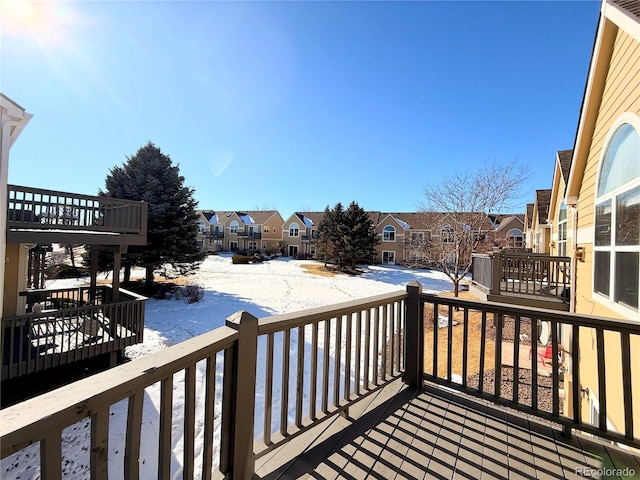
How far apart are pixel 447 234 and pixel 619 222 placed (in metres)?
11.5

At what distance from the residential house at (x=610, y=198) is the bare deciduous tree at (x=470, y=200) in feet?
27.0

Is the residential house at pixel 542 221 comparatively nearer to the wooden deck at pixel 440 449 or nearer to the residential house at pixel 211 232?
the wooden deck at pixel 440 449

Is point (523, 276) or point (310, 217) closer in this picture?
point (523, 276)

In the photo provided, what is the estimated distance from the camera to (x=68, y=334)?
20.4 feet

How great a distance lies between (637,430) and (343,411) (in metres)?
3.72

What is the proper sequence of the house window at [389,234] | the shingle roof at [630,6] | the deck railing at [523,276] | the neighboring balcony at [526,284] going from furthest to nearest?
the house window at [389,234]
the deck railing at [523,276]
the neighboring balcony at [526,284]
the shingle roof at [630,6]

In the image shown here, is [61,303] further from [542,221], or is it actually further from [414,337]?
[542,221]

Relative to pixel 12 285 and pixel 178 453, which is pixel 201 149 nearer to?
pixel 12 285

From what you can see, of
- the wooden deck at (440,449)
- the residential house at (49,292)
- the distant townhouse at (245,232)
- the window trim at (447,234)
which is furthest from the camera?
the distant townhouse at (245,232)

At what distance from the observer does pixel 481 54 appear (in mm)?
6973

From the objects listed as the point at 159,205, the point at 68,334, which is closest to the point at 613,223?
the point at 68,334

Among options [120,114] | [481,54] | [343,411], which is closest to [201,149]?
[120,114]

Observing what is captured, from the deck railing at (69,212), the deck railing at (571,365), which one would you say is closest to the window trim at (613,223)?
the deck railing at (571,365)

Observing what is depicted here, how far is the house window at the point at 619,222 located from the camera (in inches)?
130
